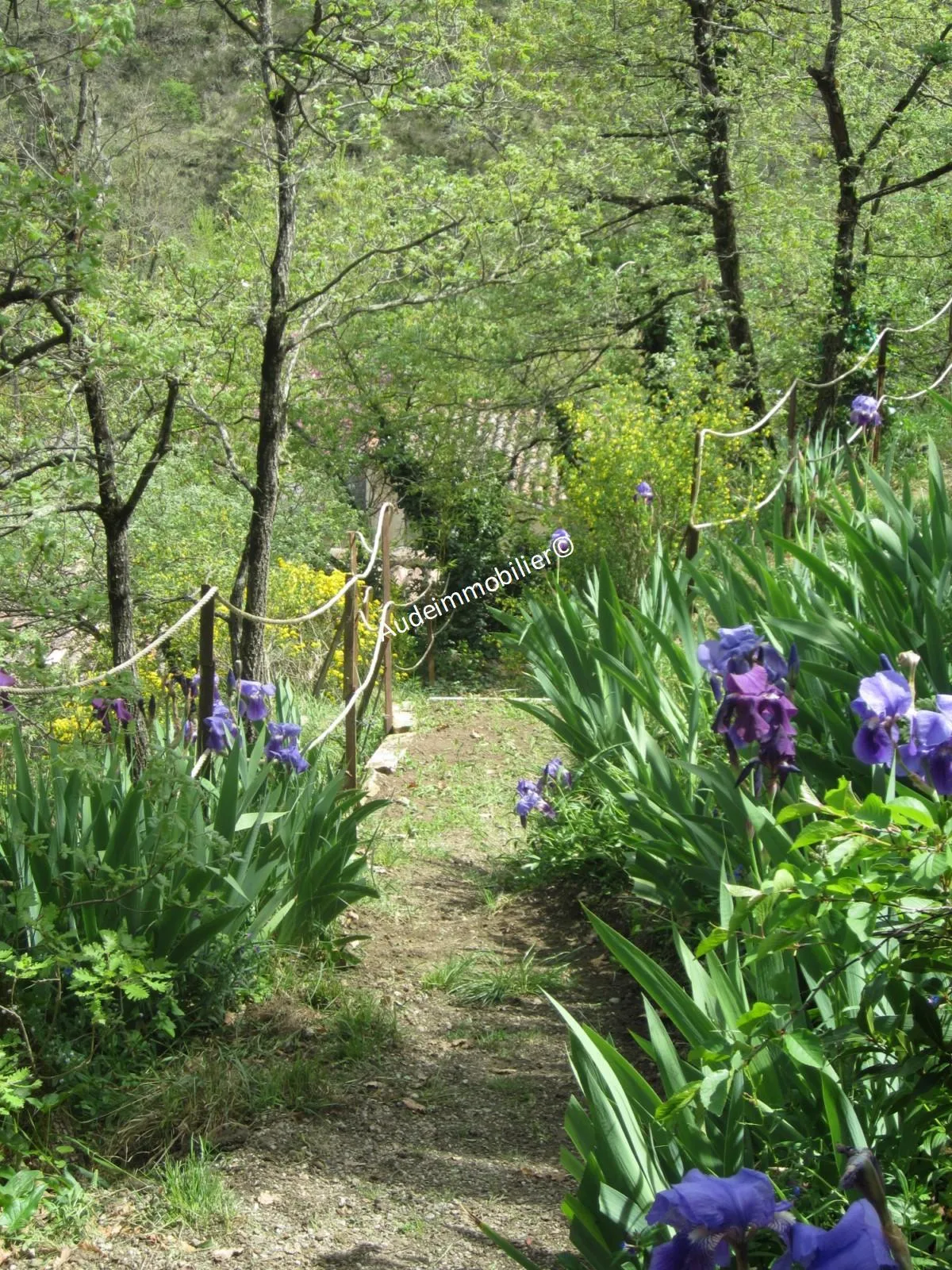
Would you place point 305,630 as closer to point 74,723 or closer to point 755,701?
point 74,723

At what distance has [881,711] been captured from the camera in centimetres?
183

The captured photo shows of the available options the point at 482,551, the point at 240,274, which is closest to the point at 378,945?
the point at 240,274

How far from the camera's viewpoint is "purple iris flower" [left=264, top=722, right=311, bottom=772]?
352 cm

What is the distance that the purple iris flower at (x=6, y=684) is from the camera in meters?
3.04

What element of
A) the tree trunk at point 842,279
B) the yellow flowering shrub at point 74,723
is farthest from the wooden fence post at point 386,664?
the tree trunk at point 842,279

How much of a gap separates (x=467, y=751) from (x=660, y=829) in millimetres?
3156

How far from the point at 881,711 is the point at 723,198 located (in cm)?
747

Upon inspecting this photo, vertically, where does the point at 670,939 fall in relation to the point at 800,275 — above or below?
below

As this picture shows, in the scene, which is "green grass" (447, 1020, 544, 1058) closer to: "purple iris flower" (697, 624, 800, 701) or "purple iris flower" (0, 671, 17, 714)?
"purple iris flower" (697, 624, 800, 701)

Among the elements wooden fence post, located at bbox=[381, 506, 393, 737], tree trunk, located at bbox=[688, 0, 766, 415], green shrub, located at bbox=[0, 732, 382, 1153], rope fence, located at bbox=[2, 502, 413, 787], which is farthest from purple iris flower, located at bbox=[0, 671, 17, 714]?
tree trunk, located at bbox=[688, 0, 766, 415]

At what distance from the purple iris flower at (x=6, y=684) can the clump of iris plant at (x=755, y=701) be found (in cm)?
171

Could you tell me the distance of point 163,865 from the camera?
2.68m

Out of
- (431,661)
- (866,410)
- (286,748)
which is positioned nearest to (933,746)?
(286,748)

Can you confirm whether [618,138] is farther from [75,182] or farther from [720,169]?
[75,182]
